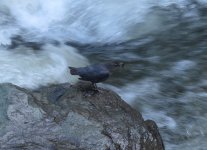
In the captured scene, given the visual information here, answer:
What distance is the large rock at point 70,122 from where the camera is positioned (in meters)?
3.51

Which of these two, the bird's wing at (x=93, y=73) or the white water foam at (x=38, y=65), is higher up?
the white water foam at (x=38, y=65)

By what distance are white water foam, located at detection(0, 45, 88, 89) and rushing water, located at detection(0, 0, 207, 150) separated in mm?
11

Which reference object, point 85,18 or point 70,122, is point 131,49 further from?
point 70,122

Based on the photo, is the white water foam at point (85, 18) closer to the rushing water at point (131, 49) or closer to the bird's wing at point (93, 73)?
the rushing water at point (131, 49)

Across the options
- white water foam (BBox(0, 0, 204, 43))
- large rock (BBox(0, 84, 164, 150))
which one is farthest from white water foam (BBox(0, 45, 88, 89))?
large rock (BBox(0, 84, 164, 150))

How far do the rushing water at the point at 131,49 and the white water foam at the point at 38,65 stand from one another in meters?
0.01

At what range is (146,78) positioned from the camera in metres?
6.08

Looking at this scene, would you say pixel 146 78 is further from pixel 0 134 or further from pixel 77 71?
pixel 0 134

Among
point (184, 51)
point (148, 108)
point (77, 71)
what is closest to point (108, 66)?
point (77, 71)

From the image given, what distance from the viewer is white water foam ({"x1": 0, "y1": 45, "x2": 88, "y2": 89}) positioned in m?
5.83

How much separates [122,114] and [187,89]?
2.01m

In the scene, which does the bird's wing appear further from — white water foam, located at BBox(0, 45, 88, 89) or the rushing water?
white water foam, located at BBox(0, 45, 88, 89)

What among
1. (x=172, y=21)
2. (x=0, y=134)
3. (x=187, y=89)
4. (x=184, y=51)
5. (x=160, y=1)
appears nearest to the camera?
(x=0, y=134)

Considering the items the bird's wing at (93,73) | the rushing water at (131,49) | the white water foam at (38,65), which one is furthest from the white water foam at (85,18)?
the bird's wing at (93,73)
